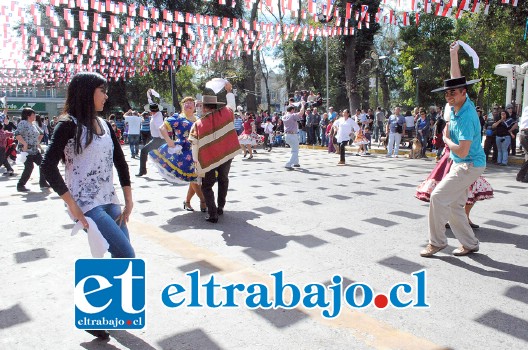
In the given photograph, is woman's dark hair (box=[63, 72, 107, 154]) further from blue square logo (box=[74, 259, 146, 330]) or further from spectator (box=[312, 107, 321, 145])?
spectator (box=[312, 107, 321, 145])

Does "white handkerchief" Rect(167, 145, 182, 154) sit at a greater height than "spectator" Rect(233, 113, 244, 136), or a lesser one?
lesser

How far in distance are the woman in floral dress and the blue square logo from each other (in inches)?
155

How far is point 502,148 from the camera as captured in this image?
1286 cm

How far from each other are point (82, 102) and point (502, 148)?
1273 cm

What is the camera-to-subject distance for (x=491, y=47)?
29125 mm

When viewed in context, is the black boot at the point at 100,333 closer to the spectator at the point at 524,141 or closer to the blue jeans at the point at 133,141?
the spectator at the point at 524,141

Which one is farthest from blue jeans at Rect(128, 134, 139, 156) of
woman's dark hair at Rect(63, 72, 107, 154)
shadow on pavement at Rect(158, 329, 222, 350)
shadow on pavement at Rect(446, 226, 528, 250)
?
shadow on pavement at Rect(158, 329, 222, 350)

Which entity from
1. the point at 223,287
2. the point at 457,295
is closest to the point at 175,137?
the point at 223,287

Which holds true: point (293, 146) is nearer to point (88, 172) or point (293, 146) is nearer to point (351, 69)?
point (88, 172)

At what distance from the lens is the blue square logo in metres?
2.71

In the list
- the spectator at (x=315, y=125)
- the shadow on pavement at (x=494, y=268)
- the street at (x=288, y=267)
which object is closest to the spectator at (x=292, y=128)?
the street at (x=288, y=267)

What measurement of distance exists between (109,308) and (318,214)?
13.0 ft

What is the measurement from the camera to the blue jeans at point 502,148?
41.9 feet

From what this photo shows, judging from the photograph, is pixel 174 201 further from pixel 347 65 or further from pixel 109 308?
pixel 347 65
